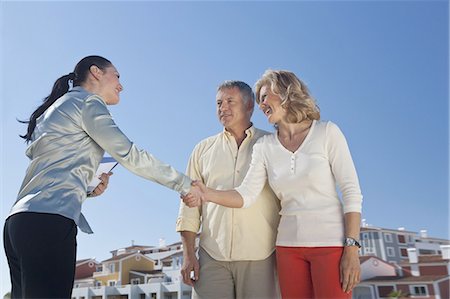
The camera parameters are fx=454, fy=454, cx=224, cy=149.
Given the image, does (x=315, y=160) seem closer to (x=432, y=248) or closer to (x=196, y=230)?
(x=196, y=230)

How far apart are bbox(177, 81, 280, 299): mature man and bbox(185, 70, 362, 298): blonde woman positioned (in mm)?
113

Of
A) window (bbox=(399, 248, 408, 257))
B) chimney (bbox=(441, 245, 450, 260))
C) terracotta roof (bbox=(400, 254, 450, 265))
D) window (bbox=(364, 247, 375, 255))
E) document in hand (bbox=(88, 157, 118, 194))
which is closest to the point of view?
document in hand (bbox=(88, 157, 118, 194))

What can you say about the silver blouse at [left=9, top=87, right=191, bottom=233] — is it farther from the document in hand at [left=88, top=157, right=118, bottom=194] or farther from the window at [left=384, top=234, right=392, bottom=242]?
the window at [left=384, top=234, right=392, bottom=242]

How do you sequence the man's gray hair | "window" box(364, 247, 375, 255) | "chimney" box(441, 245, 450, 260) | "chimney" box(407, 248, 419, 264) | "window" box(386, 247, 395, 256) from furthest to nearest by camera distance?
"window" box(386, 247, 395, 256) < "window" box(364, 247, 375, 255) < "chimney" box(407, 248, 419, 264) < "chimney" box(441, 245, 450, 260) < the man's gray hair

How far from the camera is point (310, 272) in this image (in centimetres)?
171

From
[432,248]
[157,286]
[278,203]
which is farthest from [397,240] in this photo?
[278,203]

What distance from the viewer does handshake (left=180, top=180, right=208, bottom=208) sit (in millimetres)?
1936

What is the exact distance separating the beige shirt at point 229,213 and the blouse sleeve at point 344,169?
1.24 feet

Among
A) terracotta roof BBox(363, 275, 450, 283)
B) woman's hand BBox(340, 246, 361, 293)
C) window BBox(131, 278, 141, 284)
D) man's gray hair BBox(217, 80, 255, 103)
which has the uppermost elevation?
man's gray hair BBox(217, 80, 255, 103)

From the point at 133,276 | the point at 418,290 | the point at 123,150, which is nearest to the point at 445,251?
the point at 418,290

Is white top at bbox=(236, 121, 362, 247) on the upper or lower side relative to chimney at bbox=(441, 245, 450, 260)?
lower

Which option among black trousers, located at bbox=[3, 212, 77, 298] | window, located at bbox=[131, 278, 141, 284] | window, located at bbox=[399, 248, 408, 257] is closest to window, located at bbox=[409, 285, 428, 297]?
window, located at bbox=[399, 248, 408, 257]

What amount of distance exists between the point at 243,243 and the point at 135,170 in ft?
1.87

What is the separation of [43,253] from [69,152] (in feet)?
1.11
